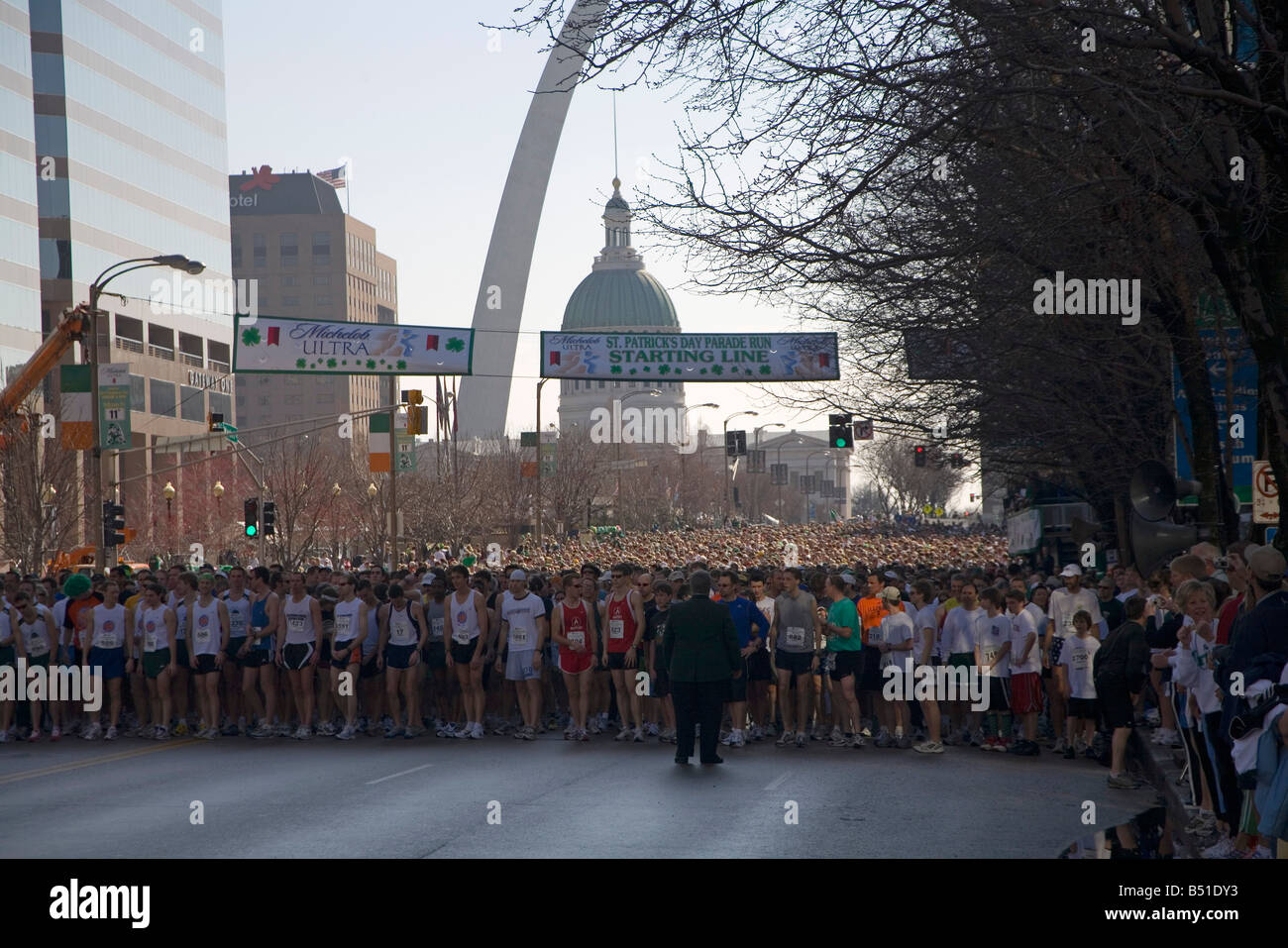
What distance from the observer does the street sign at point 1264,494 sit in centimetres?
1383

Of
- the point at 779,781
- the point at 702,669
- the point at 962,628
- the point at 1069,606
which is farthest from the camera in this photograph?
the point at 1069,606

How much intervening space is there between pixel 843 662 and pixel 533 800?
197 inches

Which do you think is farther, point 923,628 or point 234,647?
point 234,647

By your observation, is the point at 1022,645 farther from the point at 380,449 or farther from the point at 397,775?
the point at 380,449

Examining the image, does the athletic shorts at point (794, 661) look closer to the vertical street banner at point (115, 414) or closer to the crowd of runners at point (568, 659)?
the crowd of runners at point (568, 659)

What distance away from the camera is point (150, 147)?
7562 centimetres

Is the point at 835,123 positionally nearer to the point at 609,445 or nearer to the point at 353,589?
the point at 353,589

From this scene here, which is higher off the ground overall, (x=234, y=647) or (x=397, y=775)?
(x=234, y=647)

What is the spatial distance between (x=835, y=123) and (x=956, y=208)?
334 centimetres

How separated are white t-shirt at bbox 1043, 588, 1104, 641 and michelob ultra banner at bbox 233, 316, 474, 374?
21046 millimetres

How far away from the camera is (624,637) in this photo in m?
15.8

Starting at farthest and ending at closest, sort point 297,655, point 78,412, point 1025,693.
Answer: point 78,412, point 297,655, point 1025,693

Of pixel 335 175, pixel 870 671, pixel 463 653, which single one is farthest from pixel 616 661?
pixel 335 175

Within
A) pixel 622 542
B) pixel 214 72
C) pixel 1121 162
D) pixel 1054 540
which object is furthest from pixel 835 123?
pixel 214 72
